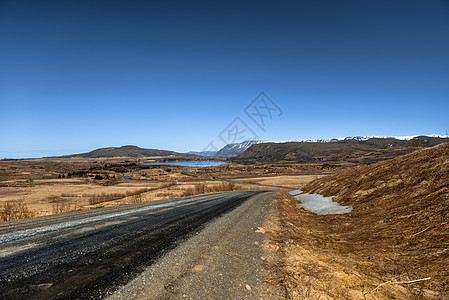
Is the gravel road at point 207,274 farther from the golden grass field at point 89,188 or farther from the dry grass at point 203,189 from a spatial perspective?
the dry grass at point 203,189

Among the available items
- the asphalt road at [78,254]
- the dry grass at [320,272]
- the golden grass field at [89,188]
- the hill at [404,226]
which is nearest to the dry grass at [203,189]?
the golden grass field at [89,188]

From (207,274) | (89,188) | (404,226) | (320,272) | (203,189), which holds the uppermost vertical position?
(404,226)

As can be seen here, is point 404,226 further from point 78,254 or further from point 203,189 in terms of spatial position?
point 203,189

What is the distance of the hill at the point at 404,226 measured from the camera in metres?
3.84

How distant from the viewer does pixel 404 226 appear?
5.64 metres

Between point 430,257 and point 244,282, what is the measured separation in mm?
3848

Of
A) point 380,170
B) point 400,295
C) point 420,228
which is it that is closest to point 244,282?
point 400,295

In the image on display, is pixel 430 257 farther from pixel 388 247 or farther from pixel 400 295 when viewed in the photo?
pixel 400 295

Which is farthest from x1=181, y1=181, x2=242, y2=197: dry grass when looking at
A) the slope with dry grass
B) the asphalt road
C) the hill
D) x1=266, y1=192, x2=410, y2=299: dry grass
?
x1=266, y1=192, x2=410, y2=299: dry grass

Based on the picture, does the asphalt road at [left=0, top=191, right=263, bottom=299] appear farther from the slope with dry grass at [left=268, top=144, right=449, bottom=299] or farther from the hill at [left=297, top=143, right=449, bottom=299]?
the hill at [left=297, top=143, right=449, bottom=299]

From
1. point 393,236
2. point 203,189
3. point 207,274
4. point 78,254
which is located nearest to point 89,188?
point 203,189

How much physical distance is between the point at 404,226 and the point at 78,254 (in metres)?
8.55

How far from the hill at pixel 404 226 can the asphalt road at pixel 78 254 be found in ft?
16.3

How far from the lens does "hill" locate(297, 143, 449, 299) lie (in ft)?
12.6
